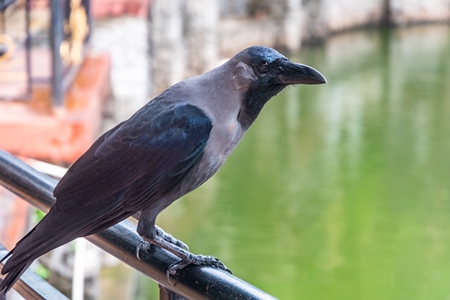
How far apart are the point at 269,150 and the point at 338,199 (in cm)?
125

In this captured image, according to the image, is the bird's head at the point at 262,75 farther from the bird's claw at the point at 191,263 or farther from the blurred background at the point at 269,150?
the blurred background at the point at 269,150

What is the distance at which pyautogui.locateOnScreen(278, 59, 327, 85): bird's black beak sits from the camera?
1.26m

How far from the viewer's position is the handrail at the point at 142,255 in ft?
2.91

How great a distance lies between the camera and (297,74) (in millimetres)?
1267

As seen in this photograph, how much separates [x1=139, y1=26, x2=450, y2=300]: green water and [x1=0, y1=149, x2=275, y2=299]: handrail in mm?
3646

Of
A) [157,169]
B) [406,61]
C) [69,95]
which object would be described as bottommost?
[157,169]

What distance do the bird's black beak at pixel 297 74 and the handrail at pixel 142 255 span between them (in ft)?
1.08

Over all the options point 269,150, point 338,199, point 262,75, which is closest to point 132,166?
point 262,75

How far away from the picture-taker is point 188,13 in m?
8.74

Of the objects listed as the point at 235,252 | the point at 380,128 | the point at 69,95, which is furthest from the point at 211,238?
the point at 380,128

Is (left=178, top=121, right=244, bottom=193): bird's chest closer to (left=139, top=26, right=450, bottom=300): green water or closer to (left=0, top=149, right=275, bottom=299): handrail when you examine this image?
(left=0, top=149, right=275, bottom=299): handrail

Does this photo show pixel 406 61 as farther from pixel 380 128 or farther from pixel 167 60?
pixel 167 60

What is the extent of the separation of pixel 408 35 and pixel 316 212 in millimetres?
8088

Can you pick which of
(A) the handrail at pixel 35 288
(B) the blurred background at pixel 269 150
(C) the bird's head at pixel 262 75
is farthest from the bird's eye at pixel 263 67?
(B) the blurred background at pixel 269 150
